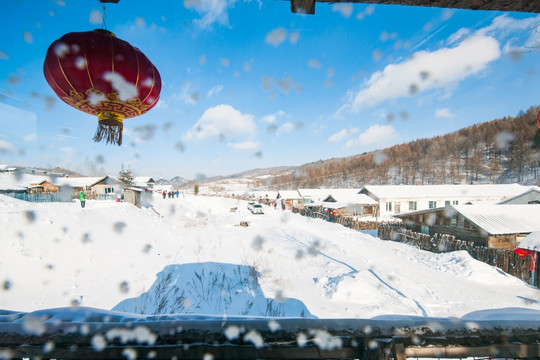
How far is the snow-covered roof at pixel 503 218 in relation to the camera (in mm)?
13758

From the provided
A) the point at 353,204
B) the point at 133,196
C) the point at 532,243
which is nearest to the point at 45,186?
the point at 133,196

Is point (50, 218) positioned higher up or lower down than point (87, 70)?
lower down

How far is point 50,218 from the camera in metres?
10.9

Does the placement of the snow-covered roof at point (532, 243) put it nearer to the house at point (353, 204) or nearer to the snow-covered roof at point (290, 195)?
the house at point (353, 204)

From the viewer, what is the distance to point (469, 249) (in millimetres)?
13500

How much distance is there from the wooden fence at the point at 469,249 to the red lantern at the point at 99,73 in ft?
53.0

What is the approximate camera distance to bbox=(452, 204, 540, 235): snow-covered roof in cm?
1376

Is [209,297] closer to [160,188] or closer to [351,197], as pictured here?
[351,197]

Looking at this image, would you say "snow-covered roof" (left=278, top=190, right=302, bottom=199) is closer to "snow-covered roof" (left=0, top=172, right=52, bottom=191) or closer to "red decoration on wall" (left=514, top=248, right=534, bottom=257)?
"red decoration on wall" (left=514, top=248, right=534, bottom=257)

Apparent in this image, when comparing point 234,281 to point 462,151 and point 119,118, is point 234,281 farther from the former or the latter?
point 462,151

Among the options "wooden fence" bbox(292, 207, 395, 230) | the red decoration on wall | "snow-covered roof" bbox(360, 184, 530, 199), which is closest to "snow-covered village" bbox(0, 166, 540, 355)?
the red decoration on wall

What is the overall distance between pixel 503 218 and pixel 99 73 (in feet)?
71.5

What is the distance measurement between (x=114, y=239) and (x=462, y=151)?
128 ft

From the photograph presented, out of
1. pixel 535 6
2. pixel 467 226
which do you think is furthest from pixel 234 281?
pixel 467 226
